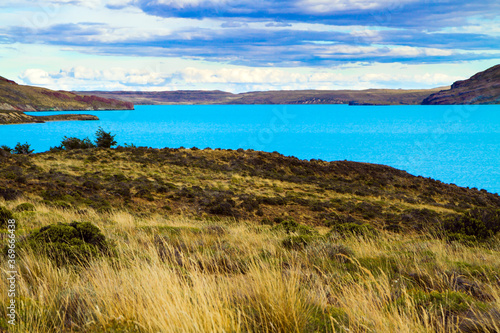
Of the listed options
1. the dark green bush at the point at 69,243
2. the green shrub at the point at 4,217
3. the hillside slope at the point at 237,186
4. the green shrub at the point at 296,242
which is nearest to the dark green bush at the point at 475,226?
the green shrub at the point at 296,242

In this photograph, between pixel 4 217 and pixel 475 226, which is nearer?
pixel 4 217

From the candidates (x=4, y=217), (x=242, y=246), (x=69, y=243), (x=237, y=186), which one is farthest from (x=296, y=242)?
(x=237, y=186)

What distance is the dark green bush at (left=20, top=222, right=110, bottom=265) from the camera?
6.11 m

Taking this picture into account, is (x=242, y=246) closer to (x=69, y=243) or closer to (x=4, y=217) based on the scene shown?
(x=69, y=243)

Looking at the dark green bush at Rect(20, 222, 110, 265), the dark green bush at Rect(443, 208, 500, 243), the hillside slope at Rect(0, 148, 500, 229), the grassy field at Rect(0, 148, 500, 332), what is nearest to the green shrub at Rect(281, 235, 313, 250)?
the grassy field at Rect(0, 148, 500, 332)

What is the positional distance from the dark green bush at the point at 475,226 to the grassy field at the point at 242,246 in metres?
0.06

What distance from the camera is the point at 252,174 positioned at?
1412 inches

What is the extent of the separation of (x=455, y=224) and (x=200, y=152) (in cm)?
3068

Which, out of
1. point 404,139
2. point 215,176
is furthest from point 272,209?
point 404,139

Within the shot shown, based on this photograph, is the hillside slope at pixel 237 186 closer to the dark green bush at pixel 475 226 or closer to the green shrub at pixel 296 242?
the dark green bush at pixel 475 226

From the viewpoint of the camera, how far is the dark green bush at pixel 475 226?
12773 millimetres

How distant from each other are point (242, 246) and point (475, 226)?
31.5 ft

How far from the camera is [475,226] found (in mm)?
13383

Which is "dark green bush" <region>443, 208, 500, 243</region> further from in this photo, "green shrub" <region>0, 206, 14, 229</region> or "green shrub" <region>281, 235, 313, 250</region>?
"green shrub" <region>0, 206, 14, 229</region>
